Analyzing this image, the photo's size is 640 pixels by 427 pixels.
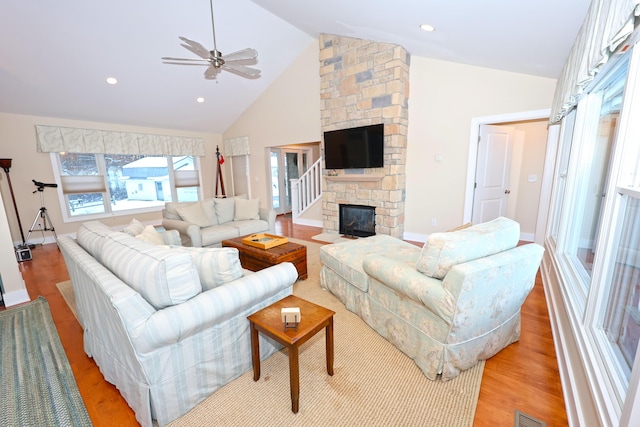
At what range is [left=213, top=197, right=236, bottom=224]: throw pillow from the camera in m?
4.43

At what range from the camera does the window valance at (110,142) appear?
496 centimetres

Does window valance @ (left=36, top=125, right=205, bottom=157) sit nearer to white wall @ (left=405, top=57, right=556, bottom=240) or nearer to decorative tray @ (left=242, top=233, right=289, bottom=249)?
decorative tray @ (left=242, top=233, right=289, bottom=249)

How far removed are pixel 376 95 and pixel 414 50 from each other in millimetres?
798

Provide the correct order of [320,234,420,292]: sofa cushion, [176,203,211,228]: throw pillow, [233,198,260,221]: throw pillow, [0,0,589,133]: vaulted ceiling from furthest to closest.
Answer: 1. [233,198,260,221]: throw pillow
2. [176,203,211,228]: throw pillow
3. [0,0,589,133]: vaulted ceiling
4. [320,234,420,292]: sofa cushion

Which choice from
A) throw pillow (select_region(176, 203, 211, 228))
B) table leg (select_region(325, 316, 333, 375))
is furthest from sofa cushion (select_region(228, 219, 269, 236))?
table leg (select_region(325, 316, 333, 375))

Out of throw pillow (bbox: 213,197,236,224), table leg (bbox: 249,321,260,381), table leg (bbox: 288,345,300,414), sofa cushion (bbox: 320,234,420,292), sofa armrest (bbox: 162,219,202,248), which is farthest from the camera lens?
throw pillow (bbox: 213,197,236,224)

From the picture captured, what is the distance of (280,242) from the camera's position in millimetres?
3188

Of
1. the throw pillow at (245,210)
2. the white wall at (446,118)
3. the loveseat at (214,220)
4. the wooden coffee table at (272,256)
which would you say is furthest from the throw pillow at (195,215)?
the white wall at (446,118)

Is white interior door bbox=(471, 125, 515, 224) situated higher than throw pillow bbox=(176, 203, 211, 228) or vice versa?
white interior door bbox=(471, 125, 515, 224)

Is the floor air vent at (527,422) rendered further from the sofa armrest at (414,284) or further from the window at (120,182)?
the window at (120,182)

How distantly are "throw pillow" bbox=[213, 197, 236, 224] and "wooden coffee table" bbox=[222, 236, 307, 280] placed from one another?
131 cm

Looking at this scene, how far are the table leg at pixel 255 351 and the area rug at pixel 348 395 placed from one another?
61 mm

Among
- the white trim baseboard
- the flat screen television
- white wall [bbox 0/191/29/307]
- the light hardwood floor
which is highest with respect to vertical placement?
the flat screen television

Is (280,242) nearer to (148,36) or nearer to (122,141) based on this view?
(148,36)
